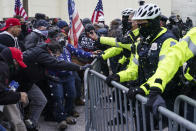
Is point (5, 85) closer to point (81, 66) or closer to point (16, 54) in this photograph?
point (16, 54)

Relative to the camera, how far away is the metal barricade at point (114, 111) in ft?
9.23

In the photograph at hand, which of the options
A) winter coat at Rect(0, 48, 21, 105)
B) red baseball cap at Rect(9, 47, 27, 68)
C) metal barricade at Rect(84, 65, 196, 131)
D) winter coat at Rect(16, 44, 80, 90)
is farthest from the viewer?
winter coat at Rect(16, 44, 80, 90)

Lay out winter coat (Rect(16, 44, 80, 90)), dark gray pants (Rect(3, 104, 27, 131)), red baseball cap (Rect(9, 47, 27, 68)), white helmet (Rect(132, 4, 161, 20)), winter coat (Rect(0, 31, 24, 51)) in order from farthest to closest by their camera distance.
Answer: winter coat (Rect(0, 31, 24, 51)) < winter coat (Rect(16, 44, 80, 90)) < dark gray pants (Rect(3, 104, 27, 131)) < red baseball cap (Rect(9, 47, 27, 68)) < white helmet (Rect(132, 4, 161, 20))

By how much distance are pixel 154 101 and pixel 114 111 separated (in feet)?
3.84

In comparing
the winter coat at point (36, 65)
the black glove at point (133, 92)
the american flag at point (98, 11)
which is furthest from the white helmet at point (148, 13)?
the american flag at point (98, 11)

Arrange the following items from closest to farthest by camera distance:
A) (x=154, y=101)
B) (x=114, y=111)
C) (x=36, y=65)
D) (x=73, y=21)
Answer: (x=154, y=101), (x=114, y=111), (x=36, y=65), (x=73, y=21)

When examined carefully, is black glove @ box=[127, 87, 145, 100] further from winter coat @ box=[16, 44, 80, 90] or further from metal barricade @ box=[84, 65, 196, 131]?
winter coat @ box=[16, 44, 80, 90]

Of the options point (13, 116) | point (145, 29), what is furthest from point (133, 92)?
point (13, 116)

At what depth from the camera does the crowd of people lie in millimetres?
3094

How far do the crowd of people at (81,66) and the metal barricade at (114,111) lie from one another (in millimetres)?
150

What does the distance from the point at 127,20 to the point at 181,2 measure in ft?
81.6

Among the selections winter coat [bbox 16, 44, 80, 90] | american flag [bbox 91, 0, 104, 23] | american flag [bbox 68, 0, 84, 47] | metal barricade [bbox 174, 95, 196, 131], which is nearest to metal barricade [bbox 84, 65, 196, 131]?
metal barricade [bbox 174, 95, 196, 131]

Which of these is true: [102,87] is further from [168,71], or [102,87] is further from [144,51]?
[168,71]

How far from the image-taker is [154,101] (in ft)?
8.32
